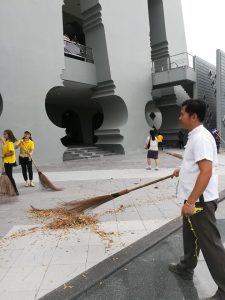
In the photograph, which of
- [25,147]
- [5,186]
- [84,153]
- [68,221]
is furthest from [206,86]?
[68,221]

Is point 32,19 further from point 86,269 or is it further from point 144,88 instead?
point 86,269

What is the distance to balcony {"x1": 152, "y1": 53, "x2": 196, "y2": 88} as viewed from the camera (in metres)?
19.4

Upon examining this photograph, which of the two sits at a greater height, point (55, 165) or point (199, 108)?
point (199, 108)

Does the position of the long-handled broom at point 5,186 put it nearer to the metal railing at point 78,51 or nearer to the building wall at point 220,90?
the metal railing at point 78,51

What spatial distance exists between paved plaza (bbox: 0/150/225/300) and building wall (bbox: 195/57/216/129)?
14.3 metres

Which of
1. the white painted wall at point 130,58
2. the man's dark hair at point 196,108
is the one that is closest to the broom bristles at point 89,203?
the man's dark hair at point 196,108

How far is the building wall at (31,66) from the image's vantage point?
12.6 meters

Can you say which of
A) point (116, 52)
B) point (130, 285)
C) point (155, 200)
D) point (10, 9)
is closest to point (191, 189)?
point (130, 285)

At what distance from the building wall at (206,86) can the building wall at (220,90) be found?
1125mm

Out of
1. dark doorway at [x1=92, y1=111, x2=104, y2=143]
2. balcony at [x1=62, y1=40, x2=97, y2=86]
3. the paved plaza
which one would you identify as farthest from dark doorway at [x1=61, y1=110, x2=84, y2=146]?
the paved plaza

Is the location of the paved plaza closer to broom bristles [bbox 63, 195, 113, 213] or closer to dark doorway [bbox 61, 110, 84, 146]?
broom bristles [bbox 63, 195, 113, 213]

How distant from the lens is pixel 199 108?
2.80 m

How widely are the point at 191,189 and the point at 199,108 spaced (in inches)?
29.8

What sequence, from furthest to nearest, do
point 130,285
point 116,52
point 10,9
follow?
1. point 116,52
2. point 10,9
3. point 130,285
